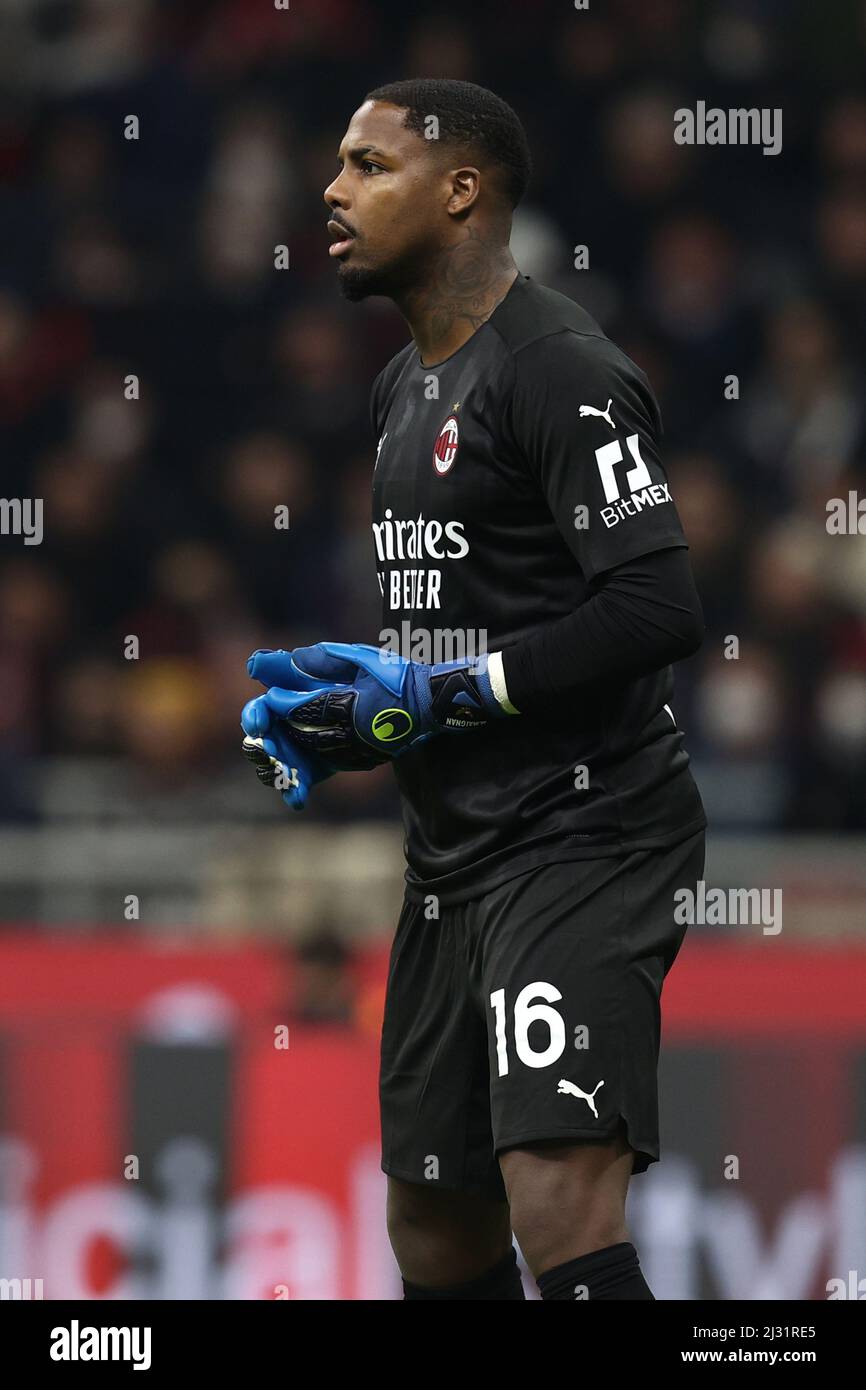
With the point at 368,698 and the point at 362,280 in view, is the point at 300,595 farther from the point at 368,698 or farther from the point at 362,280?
the point at 368,698

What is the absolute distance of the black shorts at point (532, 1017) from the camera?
9.79 feet

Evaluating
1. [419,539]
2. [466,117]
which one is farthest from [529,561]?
[466,117]

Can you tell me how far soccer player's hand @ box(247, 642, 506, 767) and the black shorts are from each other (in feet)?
0.87

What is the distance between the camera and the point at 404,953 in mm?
3342

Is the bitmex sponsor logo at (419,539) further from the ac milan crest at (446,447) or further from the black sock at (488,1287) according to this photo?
the black sock at (488,1287)

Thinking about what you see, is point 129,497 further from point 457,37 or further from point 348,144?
point 348,144

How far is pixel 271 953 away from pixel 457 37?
446cm

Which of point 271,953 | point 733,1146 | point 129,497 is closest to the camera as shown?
point 733,1146

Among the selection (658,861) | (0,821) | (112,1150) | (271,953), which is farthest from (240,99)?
(658,861)

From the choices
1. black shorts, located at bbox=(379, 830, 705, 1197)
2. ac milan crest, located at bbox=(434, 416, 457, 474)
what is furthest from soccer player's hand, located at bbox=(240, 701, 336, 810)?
ac milan crest, located at bbox=(434, 416, 457, 474)

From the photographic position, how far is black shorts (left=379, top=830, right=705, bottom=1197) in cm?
298

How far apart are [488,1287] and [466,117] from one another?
184 centimetres
